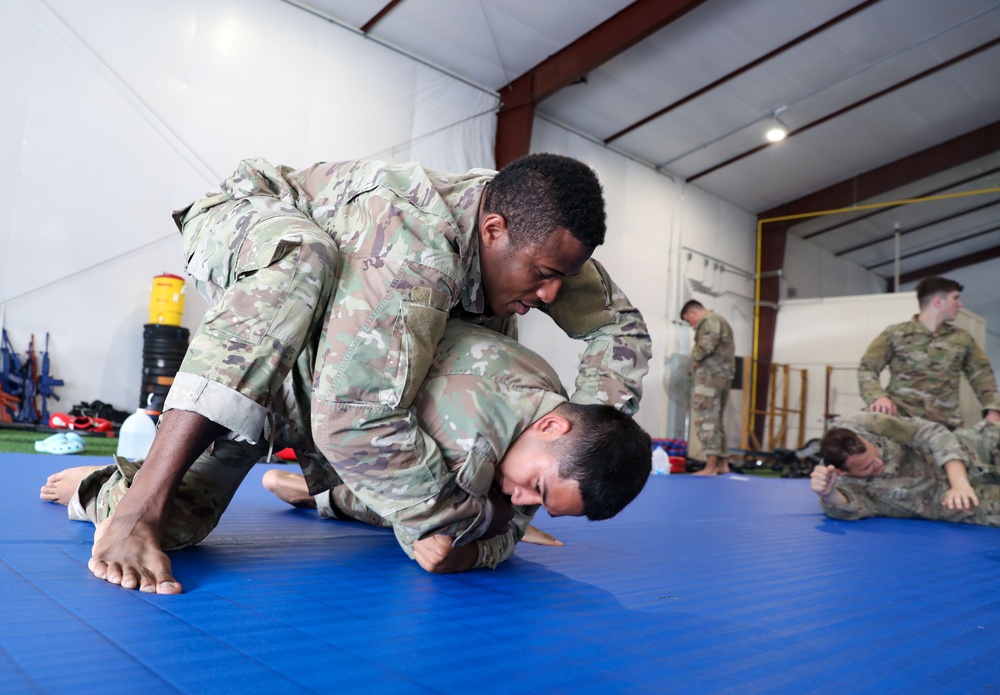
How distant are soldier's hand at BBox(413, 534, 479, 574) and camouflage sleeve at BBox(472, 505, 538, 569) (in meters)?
0.03

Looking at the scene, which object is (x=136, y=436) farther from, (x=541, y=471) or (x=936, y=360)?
(x=936, y=360)

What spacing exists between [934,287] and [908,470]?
1.66 meters

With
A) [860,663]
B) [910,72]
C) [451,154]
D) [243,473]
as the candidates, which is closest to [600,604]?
[860,663]

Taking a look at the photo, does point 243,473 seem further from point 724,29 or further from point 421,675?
point 724,29

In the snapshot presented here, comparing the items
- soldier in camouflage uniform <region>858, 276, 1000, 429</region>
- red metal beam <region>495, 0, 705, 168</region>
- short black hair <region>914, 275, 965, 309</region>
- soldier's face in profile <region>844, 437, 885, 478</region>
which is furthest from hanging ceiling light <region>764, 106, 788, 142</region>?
soldier's face in profile <region>844, 437, 885, 478</region>

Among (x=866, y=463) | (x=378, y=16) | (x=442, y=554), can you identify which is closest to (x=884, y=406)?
(x=866, y=463)

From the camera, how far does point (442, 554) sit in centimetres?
161

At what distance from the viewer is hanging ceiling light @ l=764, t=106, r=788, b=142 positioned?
29.5ft

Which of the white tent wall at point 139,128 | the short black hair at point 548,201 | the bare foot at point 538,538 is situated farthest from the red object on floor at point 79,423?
the short black hair at point 548,201

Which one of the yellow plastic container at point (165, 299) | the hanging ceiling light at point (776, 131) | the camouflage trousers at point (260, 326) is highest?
the hanging ceiling light at point (776, 131)

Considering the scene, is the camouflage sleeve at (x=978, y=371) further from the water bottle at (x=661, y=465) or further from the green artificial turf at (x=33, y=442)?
the green artificial turf at (x=33, y=442)

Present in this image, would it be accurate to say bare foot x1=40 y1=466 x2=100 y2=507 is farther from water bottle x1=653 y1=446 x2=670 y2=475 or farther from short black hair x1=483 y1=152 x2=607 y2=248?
water bottle x1=653 y1=446 x2=670 y2=475

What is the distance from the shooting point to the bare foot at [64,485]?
6.63ft

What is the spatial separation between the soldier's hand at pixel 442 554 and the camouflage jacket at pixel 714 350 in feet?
19.2
